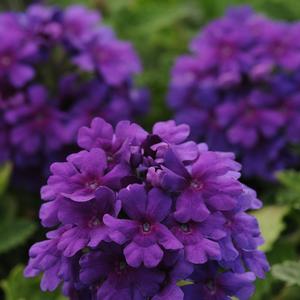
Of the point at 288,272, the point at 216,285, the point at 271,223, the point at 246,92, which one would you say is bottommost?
the point at 271,223

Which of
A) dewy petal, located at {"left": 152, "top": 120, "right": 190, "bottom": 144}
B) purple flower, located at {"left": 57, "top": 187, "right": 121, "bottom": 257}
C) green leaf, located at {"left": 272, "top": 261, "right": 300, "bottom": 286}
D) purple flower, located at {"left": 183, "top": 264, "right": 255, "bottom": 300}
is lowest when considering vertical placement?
green leaf, located at {"left": 272, "top": 261, "right": 300, "bottom": 286}

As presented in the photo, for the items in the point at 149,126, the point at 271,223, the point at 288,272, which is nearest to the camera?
the point at 288,272

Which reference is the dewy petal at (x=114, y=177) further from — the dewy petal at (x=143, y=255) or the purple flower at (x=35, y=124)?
the purple flower at (x=35, y=124)

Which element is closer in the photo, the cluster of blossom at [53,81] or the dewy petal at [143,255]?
the dewy petal at [143,255]

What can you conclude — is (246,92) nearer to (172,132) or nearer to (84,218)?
(172,132)

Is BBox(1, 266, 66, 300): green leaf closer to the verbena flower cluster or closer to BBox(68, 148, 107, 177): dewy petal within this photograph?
BBox(68, 148, 107, 177): dewy petal

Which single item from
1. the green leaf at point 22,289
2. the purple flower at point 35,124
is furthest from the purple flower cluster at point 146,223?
the purple flower at point 35,124

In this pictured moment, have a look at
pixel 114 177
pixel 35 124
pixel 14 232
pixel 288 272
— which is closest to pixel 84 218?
pixel 114 177

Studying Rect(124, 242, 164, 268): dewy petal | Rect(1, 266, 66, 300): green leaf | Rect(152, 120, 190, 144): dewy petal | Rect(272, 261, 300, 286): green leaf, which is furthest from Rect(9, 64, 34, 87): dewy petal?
Rect(124, 242, 164, 268): dewy petal
